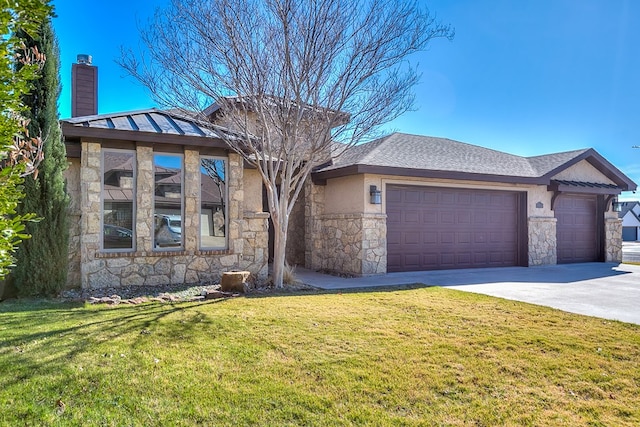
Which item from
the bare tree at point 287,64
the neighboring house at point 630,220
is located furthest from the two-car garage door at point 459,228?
the neighboring house at point 630,220

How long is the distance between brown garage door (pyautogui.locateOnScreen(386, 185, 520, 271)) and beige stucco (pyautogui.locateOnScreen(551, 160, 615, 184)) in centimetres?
235

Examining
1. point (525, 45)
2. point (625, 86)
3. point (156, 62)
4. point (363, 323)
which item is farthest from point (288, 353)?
point (625, 86)

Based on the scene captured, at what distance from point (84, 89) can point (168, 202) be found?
20.9 ft

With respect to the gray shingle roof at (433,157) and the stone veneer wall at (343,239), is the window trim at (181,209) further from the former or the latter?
the stone veneer wall at (343,239)

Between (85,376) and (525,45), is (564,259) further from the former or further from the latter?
(85,376)

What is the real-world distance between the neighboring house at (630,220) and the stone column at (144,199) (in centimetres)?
5390

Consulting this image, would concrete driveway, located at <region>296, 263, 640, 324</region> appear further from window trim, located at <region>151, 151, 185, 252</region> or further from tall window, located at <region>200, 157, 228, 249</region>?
window trim, located at <region>151, 151, 185, 252</region>

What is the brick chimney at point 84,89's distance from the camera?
12.5 metres

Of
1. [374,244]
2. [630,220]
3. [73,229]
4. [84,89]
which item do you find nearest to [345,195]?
[374,244]

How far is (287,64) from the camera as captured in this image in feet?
27.3

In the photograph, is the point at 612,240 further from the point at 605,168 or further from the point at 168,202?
the point at 168,202

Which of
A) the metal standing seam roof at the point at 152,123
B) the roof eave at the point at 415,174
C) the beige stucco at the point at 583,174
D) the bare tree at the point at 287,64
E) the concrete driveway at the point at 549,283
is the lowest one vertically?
the concrete driveway at the point at 549,283

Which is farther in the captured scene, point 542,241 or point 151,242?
point 542,241

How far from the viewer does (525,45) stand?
1180 centimetres
